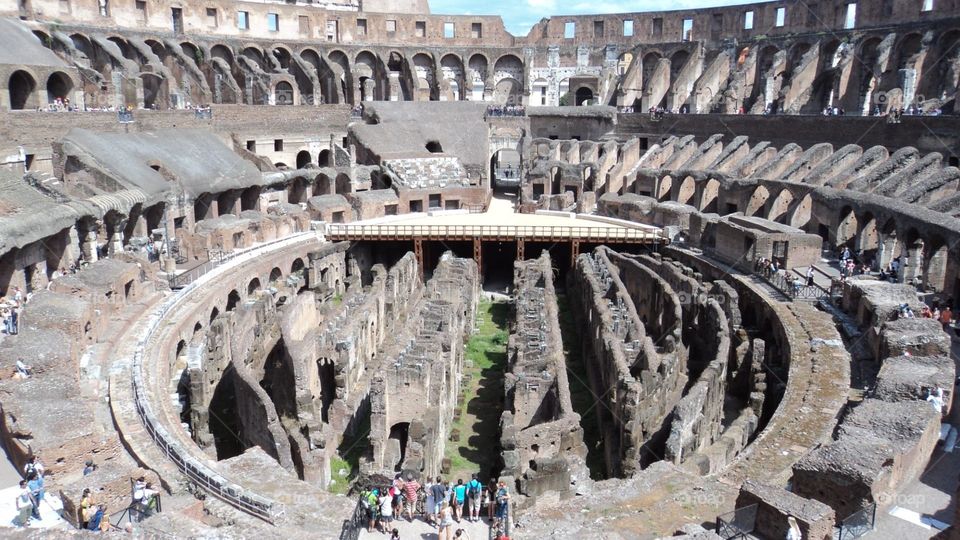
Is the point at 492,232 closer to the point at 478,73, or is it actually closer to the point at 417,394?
the point at 417,394

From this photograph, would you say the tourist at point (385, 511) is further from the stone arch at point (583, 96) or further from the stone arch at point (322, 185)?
the stone arch at point (583, 96)

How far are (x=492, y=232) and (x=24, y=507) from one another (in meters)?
24.6

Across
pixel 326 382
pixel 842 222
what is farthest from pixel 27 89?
pixel 842 222

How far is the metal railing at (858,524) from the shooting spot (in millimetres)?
10141

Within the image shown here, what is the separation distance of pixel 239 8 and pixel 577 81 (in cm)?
2125

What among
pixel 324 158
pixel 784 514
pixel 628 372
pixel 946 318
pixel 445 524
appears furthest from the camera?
pixel 324 158

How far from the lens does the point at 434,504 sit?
39.5ft

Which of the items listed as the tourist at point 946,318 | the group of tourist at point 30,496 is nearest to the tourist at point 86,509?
the group of tourist at point 30,496

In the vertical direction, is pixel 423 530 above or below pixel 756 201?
below

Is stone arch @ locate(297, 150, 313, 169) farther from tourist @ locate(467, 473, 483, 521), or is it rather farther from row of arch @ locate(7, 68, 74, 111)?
tourist @ locate(467, 473, 483, 521)

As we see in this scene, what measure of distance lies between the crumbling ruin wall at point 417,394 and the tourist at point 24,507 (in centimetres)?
534

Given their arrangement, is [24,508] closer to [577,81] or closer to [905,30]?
[905,30]

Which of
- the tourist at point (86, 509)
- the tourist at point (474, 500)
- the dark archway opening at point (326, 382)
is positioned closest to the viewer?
the tourist at point (86, 509)

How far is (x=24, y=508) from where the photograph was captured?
424 inches
